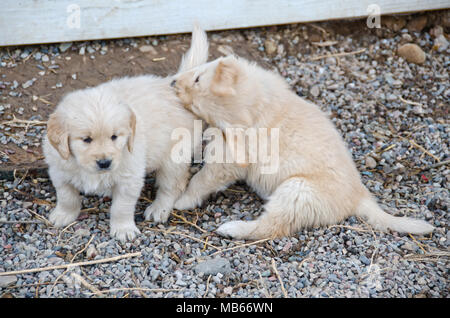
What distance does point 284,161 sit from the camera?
437cm

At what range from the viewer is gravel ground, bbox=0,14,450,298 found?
3.74 metres

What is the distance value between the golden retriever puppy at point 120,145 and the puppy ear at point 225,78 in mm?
392

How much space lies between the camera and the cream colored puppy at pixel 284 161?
419 cm

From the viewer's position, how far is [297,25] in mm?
6160

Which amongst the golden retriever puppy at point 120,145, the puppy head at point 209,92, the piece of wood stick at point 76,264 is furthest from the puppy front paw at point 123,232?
the puppy head at point 209,92

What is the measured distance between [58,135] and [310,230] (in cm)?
218

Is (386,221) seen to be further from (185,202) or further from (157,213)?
(157,213)

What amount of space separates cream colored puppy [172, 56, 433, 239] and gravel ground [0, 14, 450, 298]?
0.42 feet

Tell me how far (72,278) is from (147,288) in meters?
0.56

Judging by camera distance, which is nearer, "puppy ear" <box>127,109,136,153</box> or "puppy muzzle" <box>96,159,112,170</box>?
"puppy muzzle" <box>96,159,112,170</box>

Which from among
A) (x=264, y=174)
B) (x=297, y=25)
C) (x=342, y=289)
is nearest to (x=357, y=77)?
(x=297, y=25)

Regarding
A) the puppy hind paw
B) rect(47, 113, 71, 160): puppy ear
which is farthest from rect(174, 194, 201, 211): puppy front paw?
rect(47, 113, 71, 160): puppy ear

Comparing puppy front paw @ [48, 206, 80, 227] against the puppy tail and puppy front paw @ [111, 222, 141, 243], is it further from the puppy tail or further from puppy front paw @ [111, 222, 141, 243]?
the puppy tail

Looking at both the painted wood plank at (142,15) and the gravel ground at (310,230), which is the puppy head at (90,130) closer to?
the gravel ground at (310,230)
